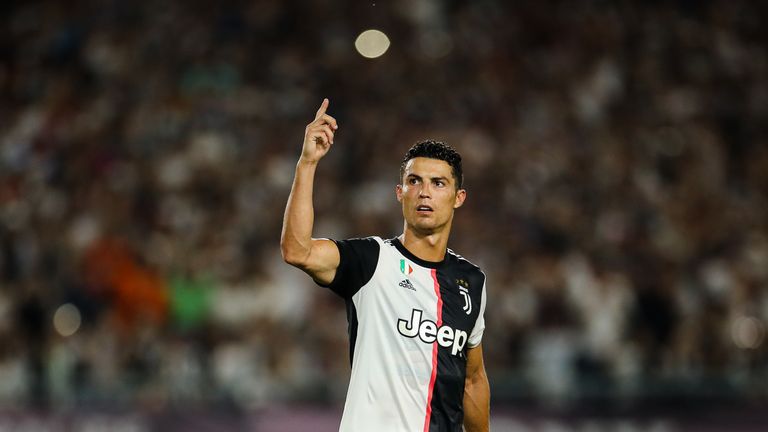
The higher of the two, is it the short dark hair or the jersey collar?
the short dark hair

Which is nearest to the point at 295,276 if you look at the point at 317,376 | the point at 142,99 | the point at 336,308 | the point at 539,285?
the point at 336,308

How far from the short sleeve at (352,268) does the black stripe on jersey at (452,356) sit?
1.28 feet

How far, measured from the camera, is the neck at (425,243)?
19.0 ft

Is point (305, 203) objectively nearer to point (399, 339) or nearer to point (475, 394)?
point (399, 339)

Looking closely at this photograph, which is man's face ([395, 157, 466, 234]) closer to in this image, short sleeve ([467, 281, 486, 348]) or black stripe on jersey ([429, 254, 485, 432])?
black stripe on jersey ([429, 254, 485, 432])

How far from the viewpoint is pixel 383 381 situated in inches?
216

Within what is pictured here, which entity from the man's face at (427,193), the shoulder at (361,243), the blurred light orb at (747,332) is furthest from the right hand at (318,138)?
the blurred light orb at (747,332)

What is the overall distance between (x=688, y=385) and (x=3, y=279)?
628cm

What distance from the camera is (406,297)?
560cm

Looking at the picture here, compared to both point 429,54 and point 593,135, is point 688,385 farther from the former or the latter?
point 429,54

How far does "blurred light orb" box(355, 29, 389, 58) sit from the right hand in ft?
30.8

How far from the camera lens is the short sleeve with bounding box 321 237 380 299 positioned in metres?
5.49

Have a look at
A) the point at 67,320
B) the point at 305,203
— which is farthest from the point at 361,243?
the point at 67,320

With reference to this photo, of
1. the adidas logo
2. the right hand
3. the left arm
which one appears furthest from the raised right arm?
the left arm
